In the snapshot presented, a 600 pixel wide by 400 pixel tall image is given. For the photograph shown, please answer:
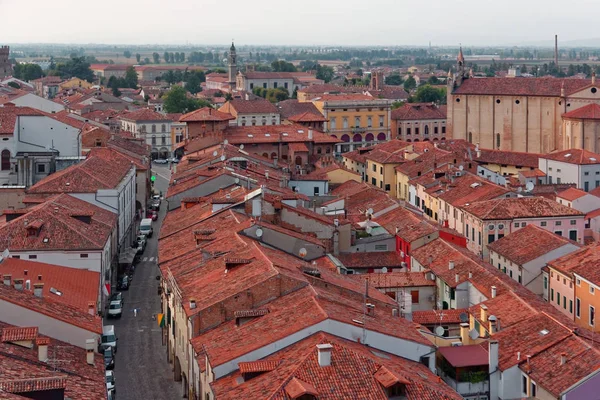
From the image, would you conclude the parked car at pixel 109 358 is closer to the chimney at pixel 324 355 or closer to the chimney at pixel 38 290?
the chimney at pixel 38 290

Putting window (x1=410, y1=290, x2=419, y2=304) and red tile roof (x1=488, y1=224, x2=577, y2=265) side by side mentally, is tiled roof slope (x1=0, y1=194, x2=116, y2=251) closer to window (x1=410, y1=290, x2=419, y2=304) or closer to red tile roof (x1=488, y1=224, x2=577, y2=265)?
window (x1=410, y1=290, x2=419, y2=304)

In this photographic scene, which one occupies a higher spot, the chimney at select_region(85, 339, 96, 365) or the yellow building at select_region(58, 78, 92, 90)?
the yellow building at select_region(58, 78, 92, 90)

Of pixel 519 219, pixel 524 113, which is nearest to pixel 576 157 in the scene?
pixel 519 219

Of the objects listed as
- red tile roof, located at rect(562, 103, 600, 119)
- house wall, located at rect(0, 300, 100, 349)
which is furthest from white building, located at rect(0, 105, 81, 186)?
red tile roof, located at rect(562, 103, 600, 119)

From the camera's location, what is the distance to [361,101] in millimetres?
92500

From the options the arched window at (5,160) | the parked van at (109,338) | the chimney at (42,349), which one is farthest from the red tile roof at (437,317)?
the arched window at (5,160)

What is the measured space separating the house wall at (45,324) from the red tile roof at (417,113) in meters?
70.1

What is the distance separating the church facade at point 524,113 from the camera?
7644cm

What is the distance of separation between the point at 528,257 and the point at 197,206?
41.7 ft

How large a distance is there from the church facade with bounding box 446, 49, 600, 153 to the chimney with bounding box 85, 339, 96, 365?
55149 millimetres

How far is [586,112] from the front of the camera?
75.2 m

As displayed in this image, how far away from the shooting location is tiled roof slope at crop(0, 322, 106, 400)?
760 inches

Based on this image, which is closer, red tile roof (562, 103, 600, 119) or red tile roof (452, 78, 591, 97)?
red tile roof (562, 103, 600, 119)

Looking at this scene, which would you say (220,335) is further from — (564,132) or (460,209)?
(564,132)
